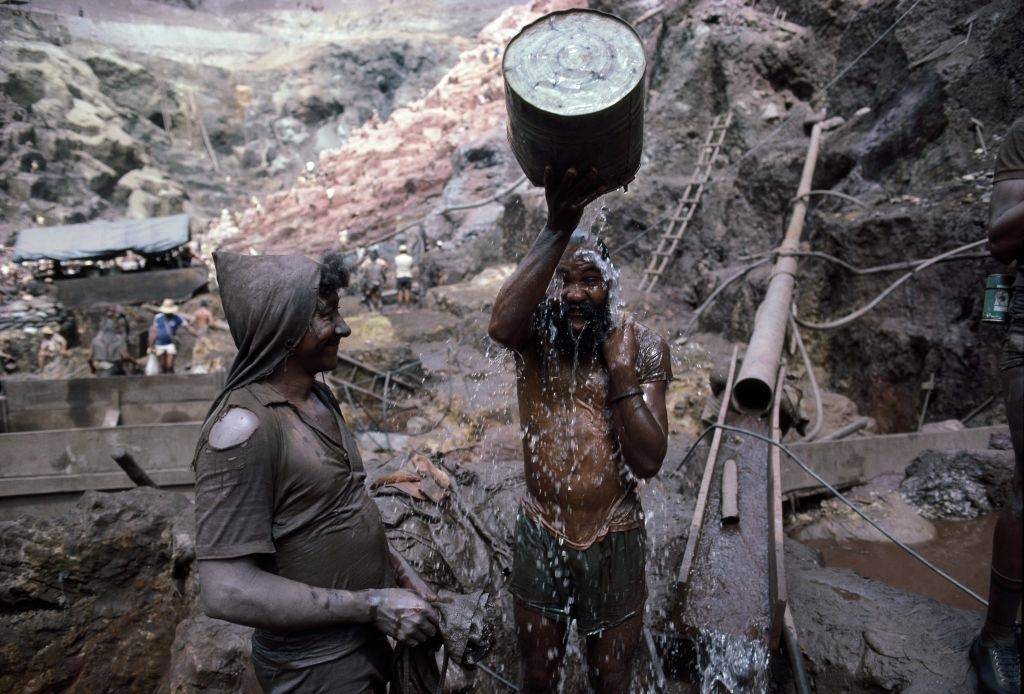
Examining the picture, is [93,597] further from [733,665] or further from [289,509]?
[733,665]

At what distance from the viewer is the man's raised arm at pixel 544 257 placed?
1.88 meters

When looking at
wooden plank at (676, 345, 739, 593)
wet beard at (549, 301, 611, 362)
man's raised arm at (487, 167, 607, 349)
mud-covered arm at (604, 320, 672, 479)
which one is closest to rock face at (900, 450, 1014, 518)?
wooden plank at (676, 345, 739, 593)

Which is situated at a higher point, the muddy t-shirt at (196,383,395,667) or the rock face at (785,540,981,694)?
the muddy t-shirt at (196,383,395,667)

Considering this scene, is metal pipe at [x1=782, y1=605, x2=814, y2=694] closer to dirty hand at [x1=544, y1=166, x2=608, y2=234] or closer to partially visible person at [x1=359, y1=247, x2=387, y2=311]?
dirty hand at [x1=544, y1=166, x2=608, y2=234]

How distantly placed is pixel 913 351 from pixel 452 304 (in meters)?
9.05

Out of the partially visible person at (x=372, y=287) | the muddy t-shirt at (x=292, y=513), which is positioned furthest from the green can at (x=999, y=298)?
the partially visible person at (x=372, y=287)

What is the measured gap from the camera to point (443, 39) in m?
42.0

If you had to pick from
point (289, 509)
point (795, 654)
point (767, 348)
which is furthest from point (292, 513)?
point (767, 348)

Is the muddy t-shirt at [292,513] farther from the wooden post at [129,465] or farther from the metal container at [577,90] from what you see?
the wooden post at [129,465]

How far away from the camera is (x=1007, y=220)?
209 centimetres

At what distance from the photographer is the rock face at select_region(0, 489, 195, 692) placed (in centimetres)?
387

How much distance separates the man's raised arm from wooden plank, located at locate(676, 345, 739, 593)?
1.66 m

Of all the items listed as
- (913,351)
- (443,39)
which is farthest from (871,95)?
(443,39)

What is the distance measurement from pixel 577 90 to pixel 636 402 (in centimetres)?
109
